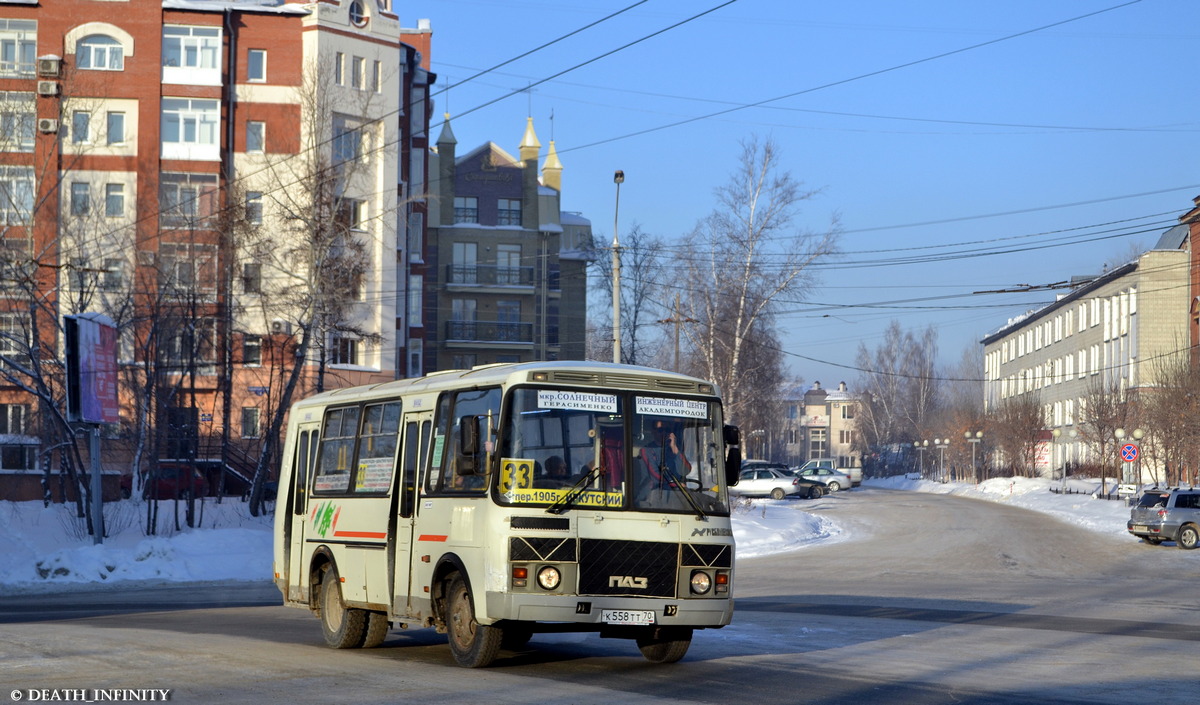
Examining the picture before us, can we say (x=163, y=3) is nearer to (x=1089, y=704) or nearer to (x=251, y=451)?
(x=251, y=451)

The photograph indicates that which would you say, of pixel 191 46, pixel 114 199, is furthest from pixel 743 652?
pixel 191 46

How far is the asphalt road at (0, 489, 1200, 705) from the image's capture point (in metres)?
10.3

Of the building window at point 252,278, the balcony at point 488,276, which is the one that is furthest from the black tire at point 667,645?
the balcony at point 488,276

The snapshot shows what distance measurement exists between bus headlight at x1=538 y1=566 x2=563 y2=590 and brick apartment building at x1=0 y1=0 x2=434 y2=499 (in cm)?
3025

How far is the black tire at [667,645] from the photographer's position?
12.3m

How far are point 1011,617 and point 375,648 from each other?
8.91m

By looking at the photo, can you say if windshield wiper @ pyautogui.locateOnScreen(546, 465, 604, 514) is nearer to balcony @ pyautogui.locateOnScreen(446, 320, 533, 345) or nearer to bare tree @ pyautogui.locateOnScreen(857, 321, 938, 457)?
balcony @ pyautogui.locateOnScreen(446, 320, 533, 345)

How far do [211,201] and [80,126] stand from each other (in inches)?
241

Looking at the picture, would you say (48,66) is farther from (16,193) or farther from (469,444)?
(469,444)

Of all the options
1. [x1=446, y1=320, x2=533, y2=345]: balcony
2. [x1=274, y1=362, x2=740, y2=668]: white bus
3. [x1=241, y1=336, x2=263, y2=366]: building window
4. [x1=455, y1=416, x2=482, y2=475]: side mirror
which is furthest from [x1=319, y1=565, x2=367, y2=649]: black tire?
[x1=446, y1=320, x2=533, y2=345]: balcony

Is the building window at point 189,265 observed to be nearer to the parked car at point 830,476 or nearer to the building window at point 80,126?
Result: the building window at point 80,126

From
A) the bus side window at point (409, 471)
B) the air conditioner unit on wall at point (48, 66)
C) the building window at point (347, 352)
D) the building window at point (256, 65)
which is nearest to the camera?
the bus side window at point (409, 471)

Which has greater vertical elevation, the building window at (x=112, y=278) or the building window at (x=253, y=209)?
the building window at (x=253, y=209)

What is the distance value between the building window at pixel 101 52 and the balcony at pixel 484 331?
28.5 meters
